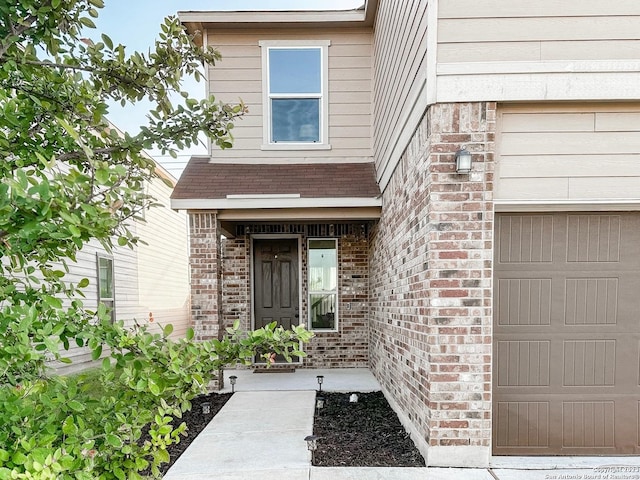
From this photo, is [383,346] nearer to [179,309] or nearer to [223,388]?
[223,388]

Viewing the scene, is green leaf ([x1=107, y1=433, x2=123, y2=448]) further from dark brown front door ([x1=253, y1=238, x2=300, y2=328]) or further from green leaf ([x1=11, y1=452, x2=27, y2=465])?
dark brown front door ([x1=253, y1=238, x2=300, y2=328])

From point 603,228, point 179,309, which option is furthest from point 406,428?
point 179,309

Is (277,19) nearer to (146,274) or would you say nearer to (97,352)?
(97,352)

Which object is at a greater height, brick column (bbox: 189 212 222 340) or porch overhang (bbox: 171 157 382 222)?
porch overhang (bbox: 171 157 382 222)

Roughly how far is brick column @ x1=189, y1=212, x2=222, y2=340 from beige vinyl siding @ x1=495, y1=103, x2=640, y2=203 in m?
3.48

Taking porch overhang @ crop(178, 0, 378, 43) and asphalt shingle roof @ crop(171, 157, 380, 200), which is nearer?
asphalt shingle roof @ crop(171, 157, 380, 200)

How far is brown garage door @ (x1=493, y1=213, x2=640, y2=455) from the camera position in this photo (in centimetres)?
285

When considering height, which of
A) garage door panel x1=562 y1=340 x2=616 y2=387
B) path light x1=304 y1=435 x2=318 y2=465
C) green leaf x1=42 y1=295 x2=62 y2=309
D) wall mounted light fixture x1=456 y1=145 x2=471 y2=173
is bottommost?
path light x1=304 y1=435 x2=318 y2=465

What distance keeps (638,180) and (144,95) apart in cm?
337

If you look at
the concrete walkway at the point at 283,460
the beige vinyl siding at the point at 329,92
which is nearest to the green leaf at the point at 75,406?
the concrete walkway at the point at 283,460

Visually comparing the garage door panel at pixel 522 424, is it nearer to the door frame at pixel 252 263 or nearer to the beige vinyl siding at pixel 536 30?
the beige vinyl siding at pixel 536 30

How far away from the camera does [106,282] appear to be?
7.18 metres

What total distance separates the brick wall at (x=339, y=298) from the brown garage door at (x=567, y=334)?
11.0ft

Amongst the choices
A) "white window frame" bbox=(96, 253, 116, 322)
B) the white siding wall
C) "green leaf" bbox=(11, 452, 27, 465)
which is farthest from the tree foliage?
"white window frame" bbox=(96, 253, 116, 322)
